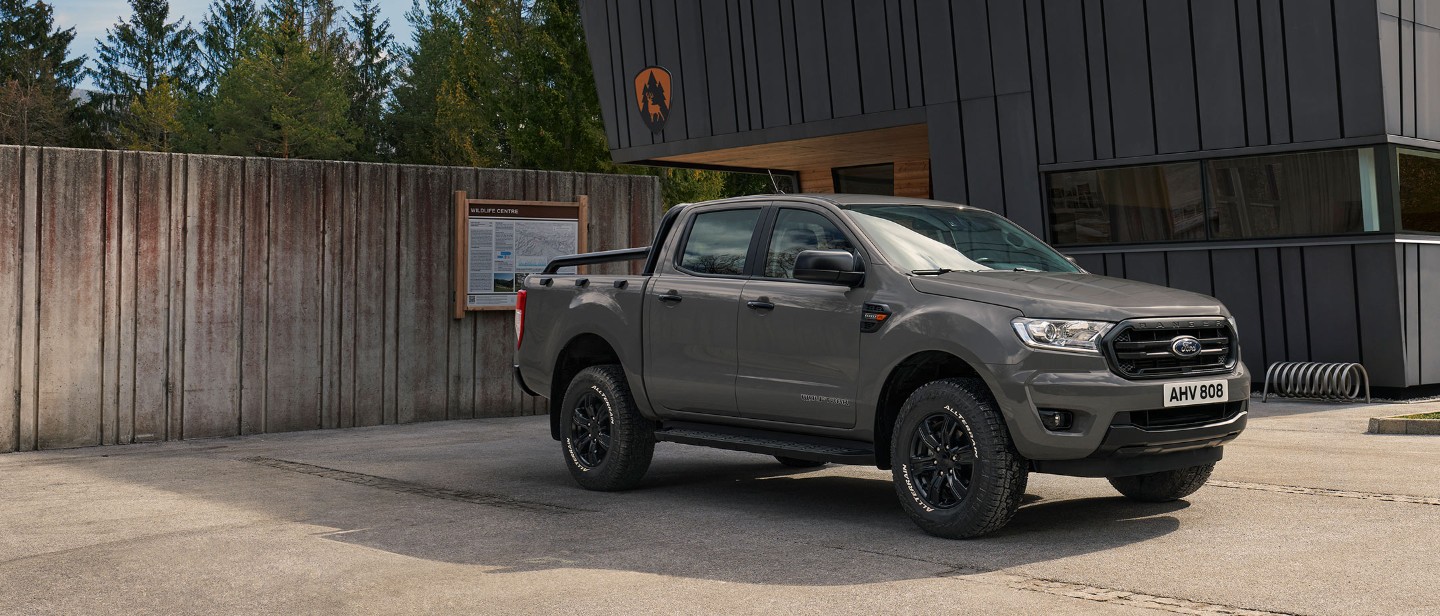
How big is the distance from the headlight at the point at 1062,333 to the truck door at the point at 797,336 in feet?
3.38

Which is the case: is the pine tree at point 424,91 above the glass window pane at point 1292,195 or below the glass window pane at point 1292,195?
above

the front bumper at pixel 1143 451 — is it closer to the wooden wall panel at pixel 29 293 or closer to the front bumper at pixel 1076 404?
the front bumper at pixel 1076 404

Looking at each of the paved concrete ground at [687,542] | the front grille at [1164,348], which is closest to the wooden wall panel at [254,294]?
the paved concrete ground at [687,542]

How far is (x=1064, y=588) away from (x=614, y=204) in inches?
409

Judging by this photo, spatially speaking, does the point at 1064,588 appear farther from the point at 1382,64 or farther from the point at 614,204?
the point at 1382,64

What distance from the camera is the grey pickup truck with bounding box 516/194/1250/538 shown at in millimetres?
6570

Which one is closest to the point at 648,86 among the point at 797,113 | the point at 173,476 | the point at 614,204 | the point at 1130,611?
the point at 797,113

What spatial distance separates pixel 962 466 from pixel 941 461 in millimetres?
107

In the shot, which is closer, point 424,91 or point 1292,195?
point 1292,195

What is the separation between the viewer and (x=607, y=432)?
8.87m

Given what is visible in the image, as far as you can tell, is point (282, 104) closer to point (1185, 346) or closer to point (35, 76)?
point (35, 76)

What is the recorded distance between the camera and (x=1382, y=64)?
14.9 metres

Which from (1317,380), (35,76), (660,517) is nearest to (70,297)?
(660,517)

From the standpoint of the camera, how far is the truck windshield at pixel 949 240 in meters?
7.54
